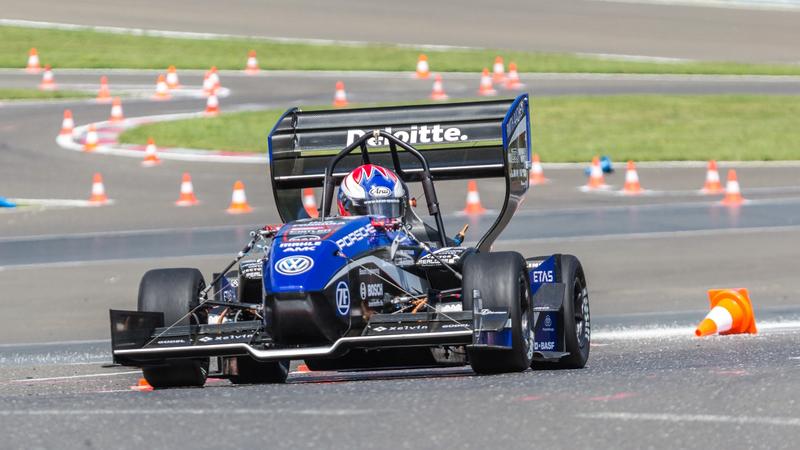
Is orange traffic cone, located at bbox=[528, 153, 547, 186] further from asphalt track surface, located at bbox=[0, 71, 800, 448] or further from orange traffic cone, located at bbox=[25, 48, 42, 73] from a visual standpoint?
orange traffic cone, located at bbox=[25, 48, 42, 73]

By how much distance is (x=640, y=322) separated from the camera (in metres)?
14.0

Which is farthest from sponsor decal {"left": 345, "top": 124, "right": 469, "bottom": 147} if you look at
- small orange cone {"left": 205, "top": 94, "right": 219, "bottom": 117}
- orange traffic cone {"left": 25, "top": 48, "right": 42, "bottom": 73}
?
orange traffic cone {"left": 25, "top": 48, "right": 42, "bottom": 73}

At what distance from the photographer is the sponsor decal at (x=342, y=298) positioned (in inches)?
380

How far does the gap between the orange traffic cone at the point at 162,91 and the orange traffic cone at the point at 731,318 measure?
21.2 metres

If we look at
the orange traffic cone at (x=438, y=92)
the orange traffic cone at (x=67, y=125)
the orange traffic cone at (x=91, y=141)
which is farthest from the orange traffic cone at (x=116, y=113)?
the orange traffic cone at (x=438, y=92)

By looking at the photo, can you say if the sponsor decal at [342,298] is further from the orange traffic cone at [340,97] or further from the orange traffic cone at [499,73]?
the orange traffic cone at [499,73]

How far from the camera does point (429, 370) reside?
11672 millimetres

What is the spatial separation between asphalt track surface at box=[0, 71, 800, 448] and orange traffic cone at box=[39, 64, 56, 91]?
32cm

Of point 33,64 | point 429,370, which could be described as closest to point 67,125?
point 33,64

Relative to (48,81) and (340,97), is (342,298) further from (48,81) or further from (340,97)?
(48,81)

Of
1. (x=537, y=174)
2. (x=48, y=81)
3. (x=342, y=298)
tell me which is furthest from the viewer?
(x=48, y=81)

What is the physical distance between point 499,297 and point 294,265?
1296mm

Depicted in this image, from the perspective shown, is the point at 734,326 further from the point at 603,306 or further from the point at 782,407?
the point at 782,407

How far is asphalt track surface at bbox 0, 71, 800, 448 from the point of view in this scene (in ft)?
24.0
